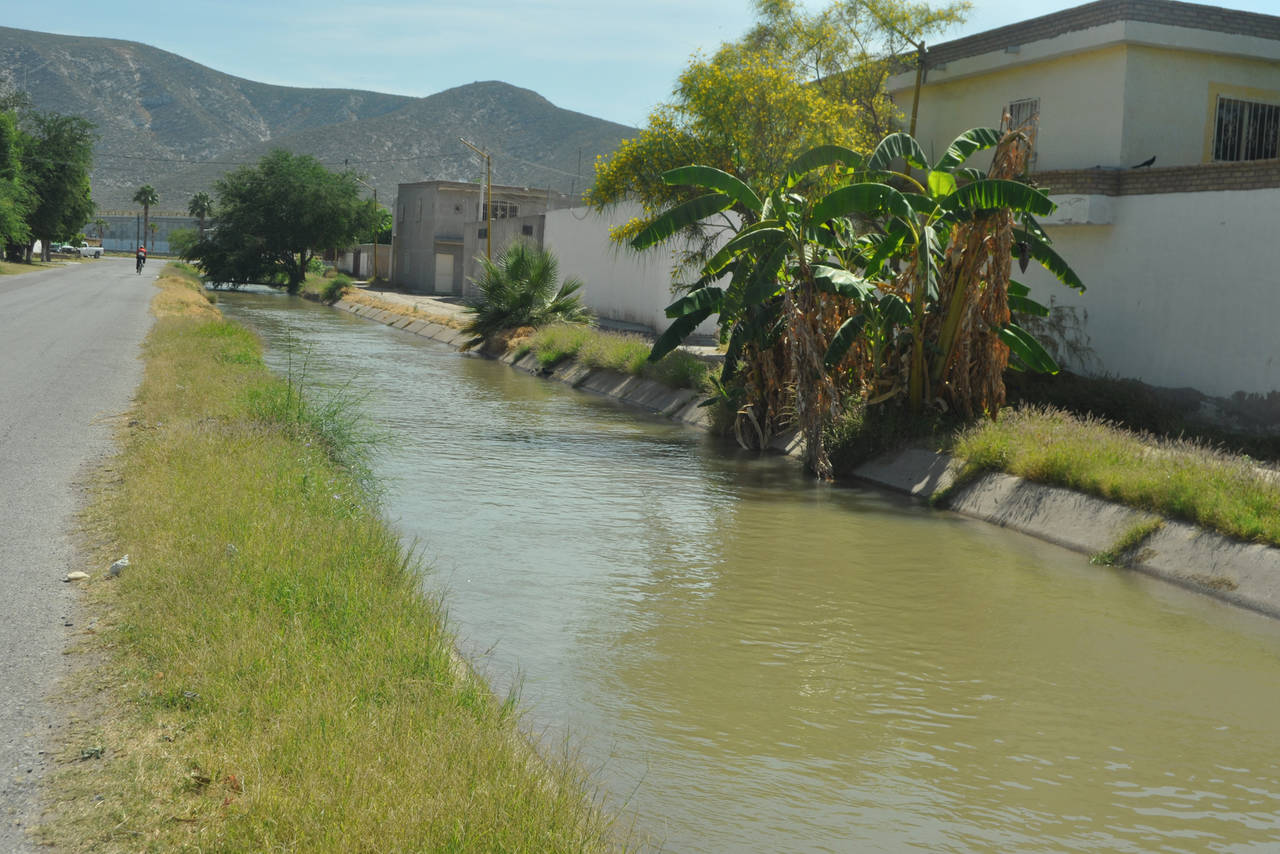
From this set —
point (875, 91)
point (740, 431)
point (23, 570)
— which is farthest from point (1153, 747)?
point (875, 91)

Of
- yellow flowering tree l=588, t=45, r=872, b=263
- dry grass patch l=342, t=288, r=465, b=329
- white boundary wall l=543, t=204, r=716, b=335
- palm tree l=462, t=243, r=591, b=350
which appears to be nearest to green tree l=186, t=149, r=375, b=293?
dry grass patch l=342, t=288, r=465, b=329

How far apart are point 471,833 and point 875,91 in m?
30.4

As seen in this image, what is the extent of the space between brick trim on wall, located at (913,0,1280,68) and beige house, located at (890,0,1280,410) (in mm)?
30

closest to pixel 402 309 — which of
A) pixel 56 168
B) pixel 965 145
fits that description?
pixel 965 145

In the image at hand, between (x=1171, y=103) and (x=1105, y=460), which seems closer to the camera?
(x=1105, y=460)

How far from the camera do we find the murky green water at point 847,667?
18.5 feet

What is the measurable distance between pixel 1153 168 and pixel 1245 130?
5.61m

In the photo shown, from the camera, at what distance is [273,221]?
72250 millimetres

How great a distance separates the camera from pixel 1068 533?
11.9m

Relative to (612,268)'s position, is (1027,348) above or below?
below

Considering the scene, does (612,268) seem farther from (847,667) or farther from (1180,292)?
(847,667)

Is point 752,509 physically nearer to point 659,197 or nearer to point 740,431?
point 740,431

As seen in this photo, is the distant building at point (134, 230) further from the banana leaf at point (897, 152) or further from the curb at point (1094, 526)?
the curb at point (1094, 526)

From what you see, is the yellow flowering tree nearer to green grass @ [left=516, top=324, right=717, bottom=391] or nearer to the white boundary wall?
green grass @ [left=516, top=324, right=717, bottom=391]
